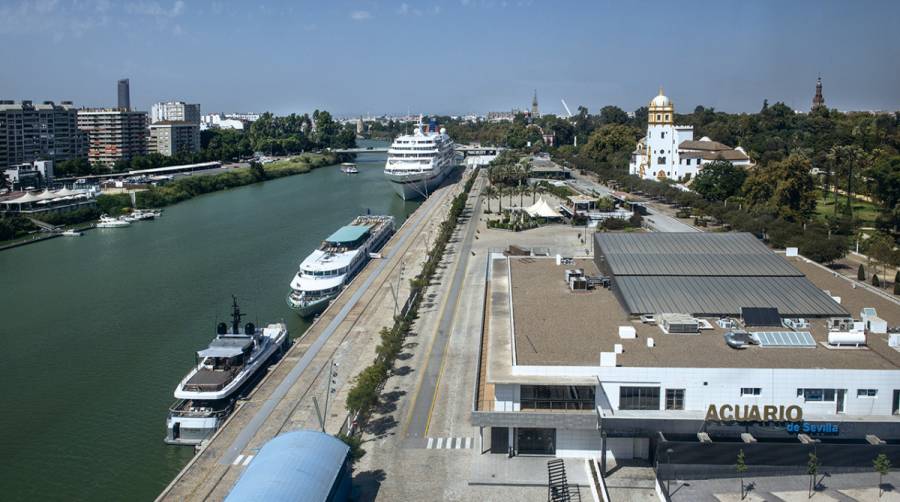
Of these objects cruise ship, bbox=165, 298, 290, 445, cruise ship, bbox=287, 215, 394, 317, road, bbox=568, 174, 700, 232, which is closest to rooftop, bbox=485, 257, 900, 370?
cruise ship, bbox=165, 298, 290, 445

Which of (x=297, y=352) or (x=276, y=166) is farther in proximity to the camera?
(x=276, y=166)

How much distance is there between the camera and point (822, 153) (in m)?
75.8

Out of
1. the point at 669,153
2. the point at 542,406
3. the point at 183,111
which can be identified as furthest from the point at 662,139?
the point at 183,111

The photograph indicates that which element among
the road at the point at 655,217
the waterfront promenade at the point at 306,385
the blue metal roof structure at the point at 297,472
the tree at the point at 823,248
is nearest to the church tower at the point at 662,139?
the road at the point at 655,217

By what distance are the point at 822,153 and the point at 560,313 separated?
201ft

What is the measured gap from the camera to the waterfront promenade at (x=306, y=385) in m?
18.9

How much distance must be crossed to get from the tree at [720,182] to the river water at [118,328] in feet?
85.8

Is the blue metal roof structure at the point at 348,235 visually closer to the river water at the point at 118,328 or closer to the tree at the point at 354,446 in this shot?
the river water at the point at 118,328

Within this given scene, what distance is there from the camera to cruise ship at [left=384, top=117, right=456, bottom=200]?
→ 79.7 meters

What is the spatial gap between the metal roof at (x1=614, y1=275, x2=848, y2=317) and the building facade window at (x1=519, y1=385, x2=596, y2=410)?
18.5 feet

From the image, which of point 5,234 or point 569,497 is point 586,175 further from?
point 569,497

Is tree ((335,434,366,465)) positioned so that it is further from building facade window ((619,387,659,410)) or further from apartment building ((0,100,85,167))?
apartment building ((0,100,85,167))

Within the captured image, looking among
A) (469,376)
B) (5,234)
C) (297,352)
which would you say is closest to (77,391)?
(297,352)

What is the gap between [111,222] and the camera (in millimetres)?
65375
